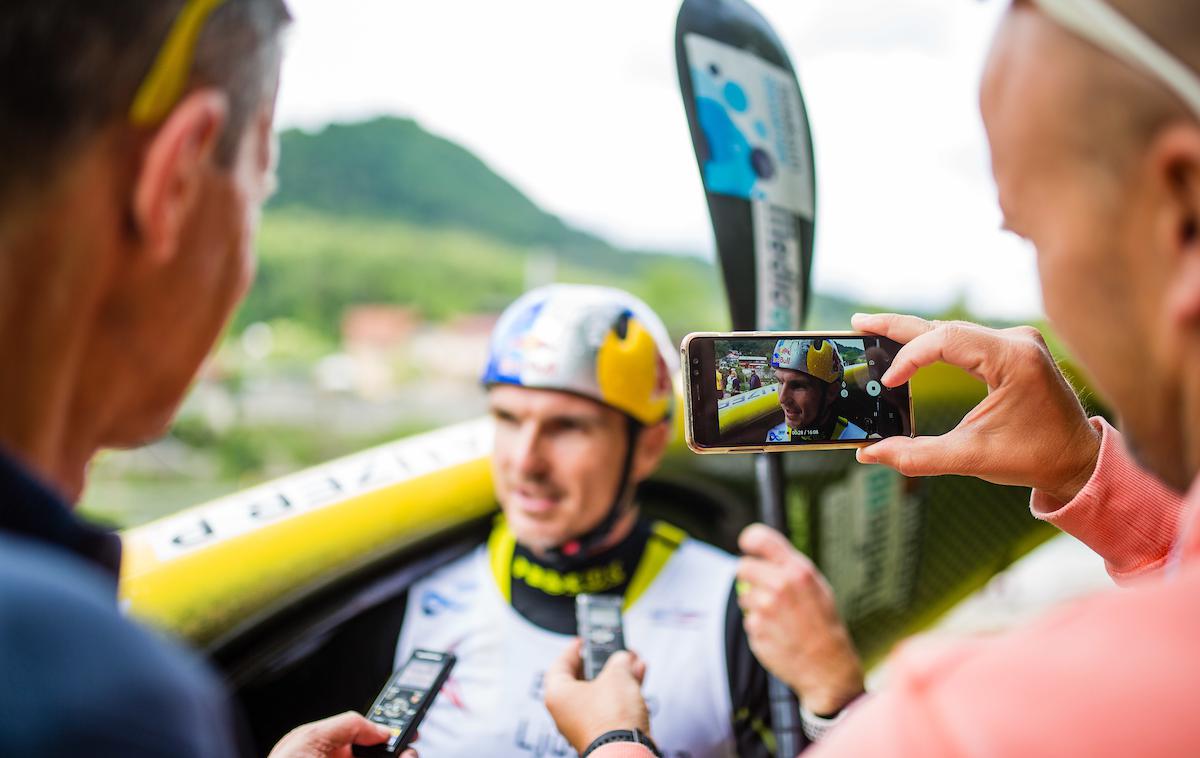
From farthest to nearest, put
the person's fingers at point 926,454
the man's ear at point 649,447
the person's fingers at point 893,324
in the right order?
1. the man's ear at point 649,447
2. the person's fingers at point 893,324
3. the person's fingers at point 926,454

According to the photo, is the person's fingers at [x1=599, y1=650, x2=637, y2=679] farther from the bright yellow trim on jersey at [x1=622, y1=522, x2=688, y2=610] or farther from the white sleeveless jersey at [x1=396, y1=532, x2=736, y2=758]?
the bright yellow trim on jersey at [x1=622, y1=522, x2=688, y2=610]

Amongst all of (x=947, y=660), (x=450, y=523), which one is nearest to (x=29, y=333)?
(x=947, y=660)

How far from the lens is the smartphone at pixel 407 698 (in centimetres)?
140

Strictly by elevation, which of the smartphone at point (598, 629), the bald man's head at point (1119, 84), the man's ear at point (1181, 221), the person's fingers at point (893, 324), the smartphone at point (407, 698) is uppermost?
the bald man's head at point (1119, 84)

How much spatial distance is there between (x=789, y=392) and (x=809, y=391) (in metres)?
0.03

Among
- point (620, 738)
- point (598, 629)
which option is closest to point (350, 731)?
point (620, 738)

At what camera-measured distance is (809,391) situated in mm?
1333

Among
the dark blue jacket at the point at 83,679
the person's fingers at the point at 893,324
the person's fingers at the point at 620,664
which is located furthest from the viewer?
the person's fingers at the point at 620,664

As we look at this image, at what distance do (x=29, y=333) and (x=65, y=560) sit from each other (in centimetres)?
17

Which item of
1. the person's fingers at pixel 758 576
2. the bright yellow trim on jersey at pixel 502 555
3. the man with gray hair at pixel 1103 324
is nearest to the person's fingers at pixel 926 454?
the man with gray hair at pixel 1103 324

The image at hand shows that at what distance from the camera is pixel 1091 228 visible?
68 centimetres

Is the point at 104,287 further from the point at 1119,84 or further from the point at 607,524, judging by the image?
the point at 607,524

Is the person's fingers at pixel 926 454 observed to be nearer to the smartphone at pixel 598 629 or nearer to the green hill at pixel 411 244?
the smartphone at pixel 598 629

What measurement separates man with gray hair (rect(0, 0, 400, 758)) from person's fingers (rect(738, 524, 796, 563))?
4.65 ft
